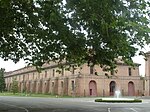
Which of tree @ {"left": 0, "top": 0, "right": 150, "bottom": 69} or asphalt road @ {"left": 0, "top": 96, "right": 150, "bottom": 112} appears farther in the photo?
asphalt road @ {"left": 0, "top": 96, "right": 150, "bottom": 112}

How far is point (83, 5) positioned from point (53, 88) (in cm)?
7535

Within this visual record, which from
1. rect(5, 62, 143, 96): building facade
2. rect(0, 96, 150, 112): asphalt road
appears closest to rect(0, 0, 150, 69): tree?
rect(0, 96, 150, 112): asphalt road

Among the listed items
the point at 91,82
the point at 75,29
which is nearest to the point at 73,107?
the point at 75,29

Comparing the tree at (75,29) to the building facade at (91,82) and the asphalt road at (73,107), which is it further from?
the building facade at (91,82)

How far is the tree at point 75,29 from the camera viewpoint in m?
13.8

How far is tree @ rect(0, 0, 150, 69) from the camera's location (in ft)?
45.2

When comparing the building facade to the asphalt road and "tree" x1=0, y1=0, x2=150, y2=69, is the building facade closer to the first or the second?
the asphalt road

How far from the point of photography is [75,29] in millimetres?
16859

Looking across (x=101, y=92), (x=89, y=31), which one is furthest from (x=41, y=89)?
(x=89, y=31)

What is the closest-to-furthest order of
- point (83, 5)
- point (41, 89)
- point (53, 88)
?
point (83, 5), point (53, 88), point (41, 89)

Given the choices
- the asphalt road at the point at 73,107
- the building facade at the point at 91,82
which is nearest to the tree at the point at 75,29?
the asphalt road at the point at 73,107

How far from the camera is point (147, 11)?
1433 centimetres

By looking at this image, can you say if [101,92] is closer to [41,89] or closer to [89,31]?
A: [41,89]

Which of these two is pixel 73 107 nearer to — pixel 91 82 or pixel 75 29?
pixel 75 29
